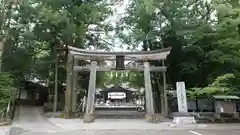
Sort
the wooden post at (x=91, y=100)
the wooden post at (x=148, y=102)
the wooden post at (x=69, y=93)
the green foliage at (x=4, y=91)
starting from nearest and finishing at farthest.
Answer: the green foliage at (x=4, y=91) → the wooden post at (x=91, y=100) → the wooden post at (x=148, y=102) → the wooden post at (x=69, y=93)

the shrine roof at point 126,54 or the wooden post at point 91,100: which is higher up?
the shrine roof at point 126,54

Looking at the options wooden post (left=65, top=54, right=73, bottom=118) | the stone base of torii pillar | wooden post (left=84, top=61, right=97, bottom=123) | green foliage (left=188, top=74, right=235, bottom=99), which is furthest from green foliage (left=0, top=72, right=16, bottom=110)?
green foliage (left=188, top=74, right=235, bottom=99)

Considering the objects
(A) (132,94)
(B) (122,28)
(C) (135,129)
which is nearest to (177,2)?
(B) (122,28)

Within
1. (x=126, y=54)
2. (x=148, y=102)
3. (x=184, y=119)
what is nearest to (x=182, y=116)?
(x=184, y=119)

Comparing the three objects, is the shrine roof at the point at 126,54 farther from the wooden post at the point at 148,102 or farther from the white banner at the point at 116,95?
the white banner at the point at 116,95

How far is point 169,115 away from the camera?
19219 millimetres

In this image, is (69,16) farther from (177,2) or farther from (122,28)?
(177,2)

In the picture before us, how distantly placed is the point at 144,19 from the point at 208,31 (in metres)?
4.54

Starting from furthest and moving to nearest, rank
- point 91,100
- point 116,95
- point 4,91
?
point 116,95 < point 91,100 < point 4,91

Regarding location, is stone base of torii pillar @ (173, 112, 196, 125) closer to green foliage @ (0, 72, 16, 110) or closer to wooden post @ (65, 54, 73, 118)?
wooden post @ (65, 54, 73, 118)

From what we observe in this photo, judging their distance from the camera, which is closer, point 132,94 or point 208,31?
point 208,31

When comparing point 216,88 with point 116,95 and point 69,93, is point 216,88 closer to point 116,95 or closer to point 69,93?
point 69,93

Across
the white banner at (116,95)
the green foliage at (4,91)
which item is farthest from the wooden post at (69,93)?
the white banner at (116,95)

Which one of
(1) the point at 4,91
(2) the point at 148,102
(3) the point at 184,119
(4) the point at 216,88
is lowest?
(3) the point at 184,119
